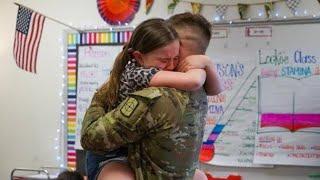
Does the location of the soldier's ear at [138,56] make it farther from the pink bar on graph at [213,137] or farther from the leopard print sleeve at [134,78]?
the pink bar on graph at [213,137]

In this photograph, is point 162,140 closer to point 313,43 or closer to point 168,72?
point 168,72

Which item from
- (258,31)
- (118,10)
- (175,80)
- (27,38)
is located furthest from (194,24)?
(27,38)

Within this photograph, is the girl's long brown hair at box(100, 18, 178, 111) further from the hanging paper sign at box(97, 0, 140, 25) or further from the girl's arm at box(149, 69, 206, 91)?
the hanging paper sign at box(97, 0, 140, 25)

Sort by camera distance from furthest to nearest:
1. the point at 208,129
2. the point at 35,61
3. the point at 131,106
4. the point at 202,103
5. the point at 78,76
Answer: the point at 35,61 < the point at 78,76 < the point at 208,129 < the point at 202,103 < the point at 131,106

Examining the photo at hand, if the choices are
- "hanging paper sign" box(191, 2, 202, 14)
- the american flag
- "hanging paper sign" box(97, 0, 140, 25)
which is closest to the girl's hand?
"hanging paper sign" box(191, 2, 202, 14)

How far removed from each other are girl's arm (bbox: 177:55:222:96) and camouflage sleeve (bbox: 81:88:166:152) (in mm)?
174

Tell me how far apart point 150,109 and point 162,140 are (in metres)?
0.09

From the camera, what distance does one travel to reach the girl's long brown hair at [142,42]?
122cm

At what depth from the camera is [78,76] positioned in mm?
3906

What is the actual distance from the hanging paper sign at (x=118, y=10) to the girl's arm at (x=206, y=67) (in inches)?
100

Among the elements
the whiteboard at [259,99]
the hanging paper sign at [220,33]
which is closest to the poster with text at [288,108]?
the whiteboard at [259,99]

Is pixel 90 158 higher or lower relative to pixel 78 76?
lower

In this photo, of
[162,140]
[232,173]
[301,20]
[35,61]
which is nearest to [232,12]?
[301,20]

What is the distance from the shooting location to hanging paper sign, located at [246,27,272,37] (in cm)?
335
